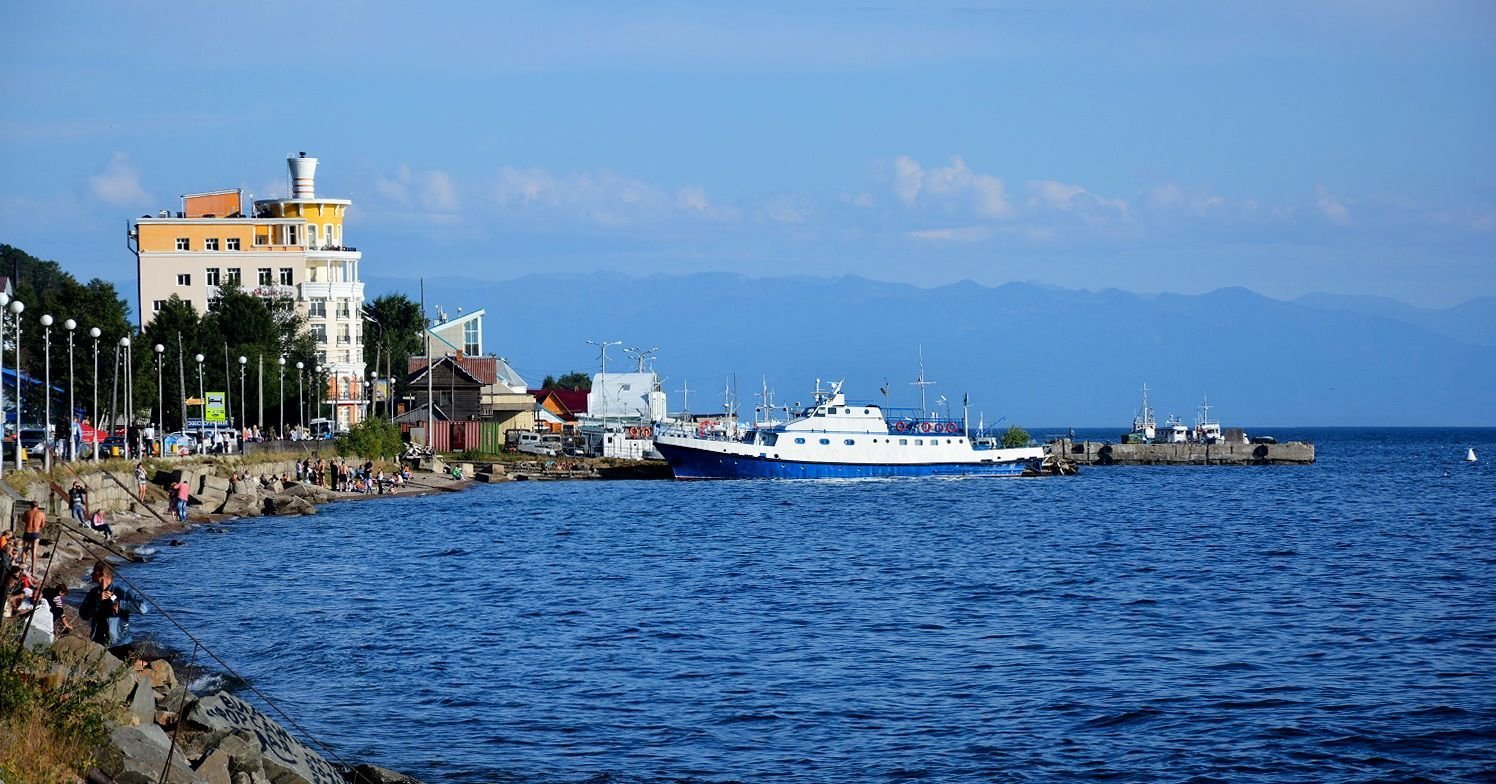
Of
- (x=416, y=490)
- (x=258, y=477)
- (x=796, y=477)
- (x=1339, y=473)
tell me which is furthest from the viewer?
(x=1339, y=473)

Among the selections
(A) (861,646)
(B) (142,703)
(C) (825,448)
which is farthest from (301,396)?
(B) (142,703)

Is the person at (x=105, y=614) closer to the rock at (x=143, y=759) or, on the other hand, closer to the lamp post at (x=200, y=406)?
the rock at (x=143, y=759)

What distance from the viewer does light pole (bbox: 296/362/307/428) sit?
92625mm

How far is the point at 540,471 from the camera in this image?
103188 mm

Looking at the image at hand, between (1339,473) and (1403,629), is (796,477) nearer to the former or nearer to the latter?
Result: (1339,473)

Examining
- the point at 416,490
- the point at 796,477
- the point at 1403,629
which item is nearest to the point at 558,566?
the point at 1403,629

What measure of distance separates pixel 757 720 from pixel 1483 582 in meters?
26.0

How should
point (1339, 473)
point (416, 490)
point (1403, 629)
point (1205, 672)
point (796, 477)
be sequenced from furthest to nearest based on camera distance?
point (1339, 473), point (796, 477), point (416, 490), point (1403, 629), point (1205, 672)

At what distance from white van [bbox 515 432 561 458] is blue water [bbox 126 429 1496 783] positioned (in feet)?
163

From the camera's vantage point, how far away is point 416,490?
281 ft

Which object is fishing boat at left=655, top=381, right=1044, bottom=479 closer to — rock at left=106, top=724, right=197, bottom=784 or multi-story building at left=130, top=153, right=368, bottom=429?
multi-story building at left=130, top=153, right=368, bottom=429

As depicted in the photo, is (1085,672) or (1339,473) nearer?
(1085,672)

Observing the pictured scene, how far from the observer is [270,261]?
358ft

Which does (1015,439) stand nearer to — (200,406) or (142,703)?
(200,406)
